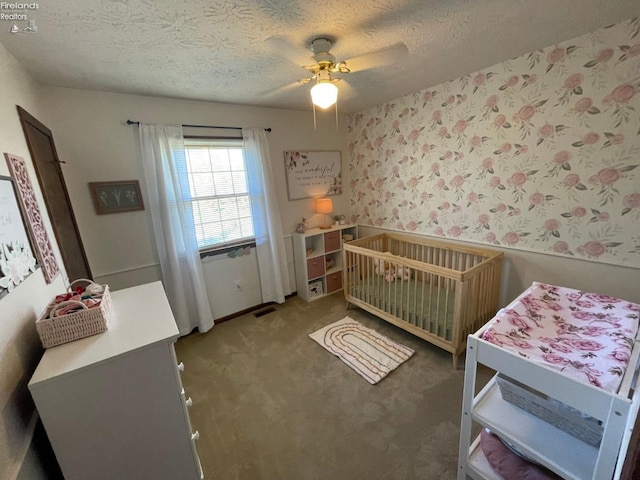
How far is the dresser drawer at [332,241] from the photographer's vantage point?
3291mm

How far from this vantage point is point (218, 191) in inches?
108

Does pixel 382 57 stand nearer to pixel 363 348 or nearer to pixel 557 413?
pixel 557 413

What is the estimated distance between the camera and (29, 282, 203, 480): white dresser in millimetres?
897

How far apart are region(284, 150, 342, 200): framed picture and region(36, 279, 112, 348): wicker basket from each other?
7.54ft

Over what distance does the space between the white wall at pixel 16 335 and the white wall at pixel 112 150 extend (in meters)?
0.55

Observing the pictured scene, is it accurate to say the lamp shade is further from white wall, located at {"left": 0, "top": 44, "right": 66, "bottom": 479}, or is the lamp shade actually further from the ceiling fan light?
white wall, located at {"left": 0, "top": 44, "right": 66, "bottom": 479}

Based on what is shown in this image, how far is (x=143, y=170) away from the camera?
2.28 m

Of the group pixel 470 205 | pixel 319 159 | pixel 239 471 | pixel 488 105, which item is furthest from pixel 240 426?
pixel 488 105

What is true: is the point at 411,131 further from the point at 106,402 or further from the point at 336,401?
the point at 106,402

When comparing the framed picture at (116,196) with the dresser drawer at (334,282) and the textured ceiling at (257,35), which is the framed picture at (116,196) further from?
the dresser drawer at (334,282)

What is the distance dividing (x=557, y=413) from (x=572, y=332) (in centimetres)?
33

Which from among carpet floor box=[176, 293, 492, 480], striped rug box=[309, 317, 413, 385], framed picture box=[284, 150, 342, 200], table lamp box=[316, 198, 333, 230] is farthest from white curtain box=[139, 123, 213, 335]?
table lamp box=[316, 198, 333, 230]

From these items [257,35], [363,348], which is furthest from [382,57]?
[363,348]

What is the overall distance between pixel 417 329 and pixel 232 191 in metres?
2.31
